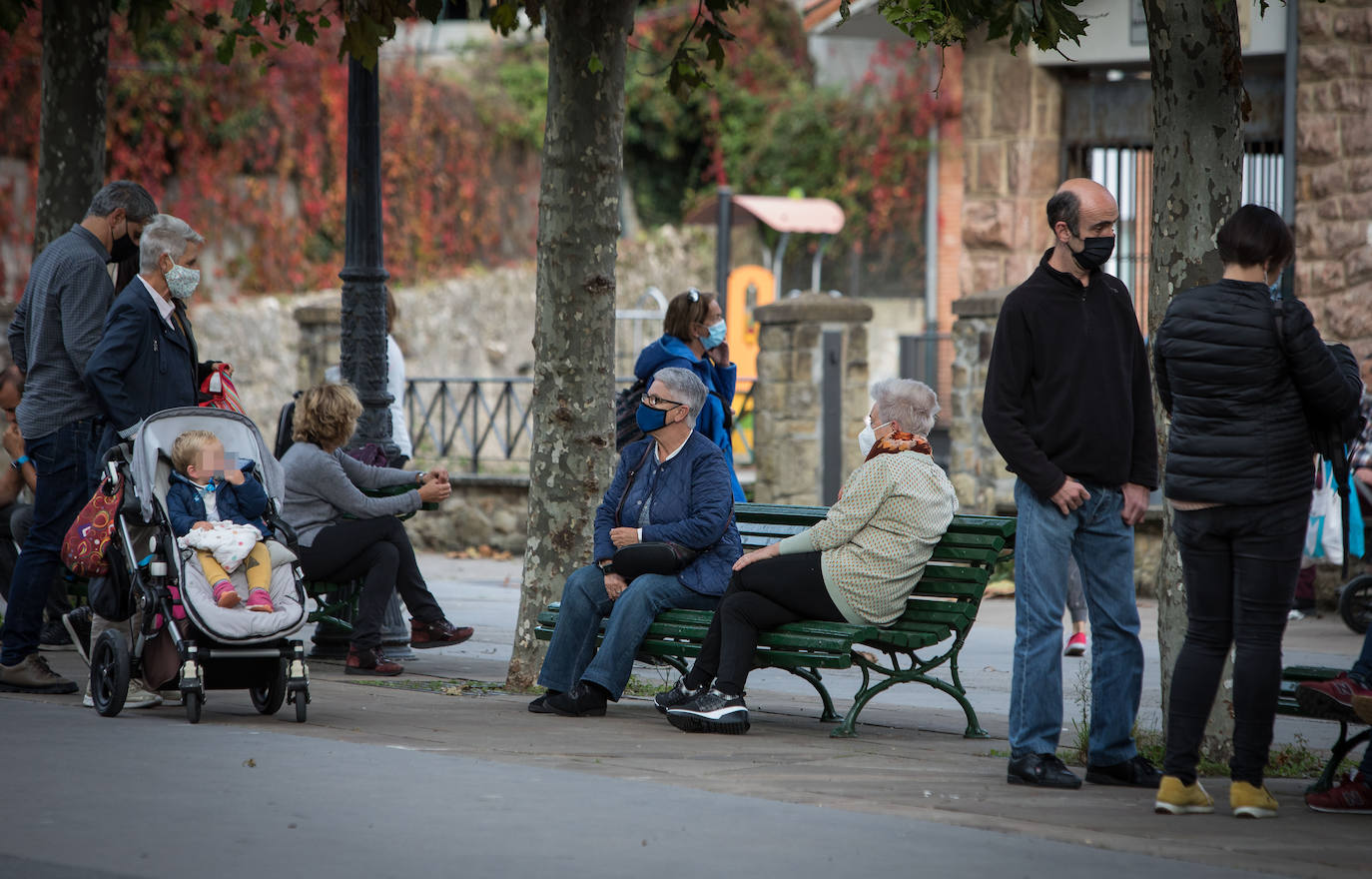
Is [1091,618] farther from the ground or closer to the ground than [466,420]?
closer to the ground

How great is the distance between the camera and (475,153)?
24859mm

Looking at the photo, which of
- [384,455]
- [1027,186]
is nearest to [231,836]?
[384,455]

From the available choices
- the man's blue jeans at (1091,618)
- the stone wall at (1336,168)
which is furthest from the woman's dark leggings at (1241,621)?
the stone wall at (1336,168)

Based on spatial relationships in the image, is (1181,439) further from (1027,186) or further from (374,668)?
(1027,186)

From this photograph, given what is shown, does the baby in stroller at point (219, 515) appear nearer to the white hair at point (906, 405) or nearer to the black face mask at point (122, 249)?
the black face mask at point (122, 249)

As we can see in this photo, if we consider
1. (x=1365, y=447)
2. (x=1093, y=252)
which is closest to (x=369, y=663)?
(x=1093, y=252)

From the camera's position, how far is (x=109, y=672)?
694 centimetres

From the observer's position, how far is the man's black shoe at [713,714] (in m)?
6.89

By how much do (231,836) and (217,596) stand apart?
217cm

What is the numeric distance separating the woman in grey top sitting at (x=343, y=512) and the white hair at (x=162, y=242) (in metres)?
1.20

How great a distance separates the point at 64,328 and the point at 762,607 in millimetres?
3261

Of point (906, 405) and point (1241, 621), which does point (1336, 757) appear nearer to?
point (1241, 621)

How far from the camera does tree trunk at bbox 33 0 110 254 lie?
988 centimetres

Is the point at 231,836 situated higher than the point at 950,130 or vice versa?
the point at 950,130
